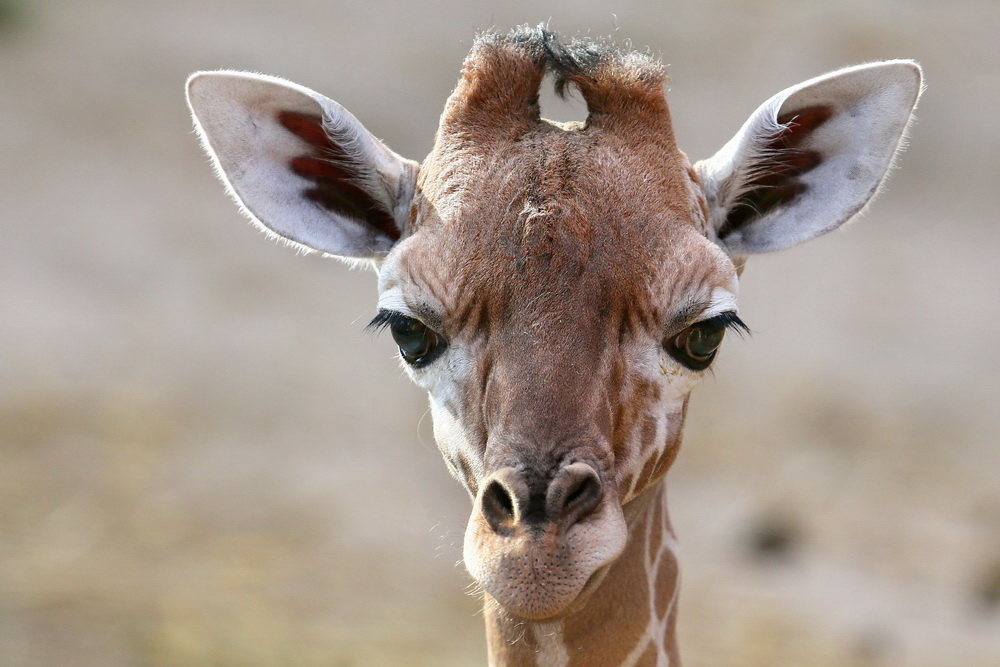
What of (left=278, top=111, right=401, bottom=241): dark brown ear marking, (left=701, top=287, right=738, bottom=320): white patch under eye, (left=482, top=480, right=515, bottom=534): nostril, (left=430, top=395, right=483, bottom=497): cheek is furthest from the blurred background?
(left=482, top=480, right=515, bottom=534): nostril

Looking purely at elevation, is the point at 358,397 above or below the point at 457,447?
below

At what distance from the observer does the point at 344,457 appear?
12.0m

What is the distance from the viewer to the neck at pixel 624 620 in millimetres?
4531

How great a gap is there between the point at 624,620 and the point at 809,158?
2.34 metres

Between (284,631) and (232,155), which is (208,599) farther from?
(232,155)

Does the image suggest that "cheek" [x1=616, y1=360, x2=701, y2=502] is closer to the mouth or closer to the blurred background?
the mouth

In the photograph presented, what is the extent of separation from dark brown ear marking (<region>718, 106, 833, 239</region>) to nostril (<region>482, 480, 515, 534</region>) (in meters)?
2.01

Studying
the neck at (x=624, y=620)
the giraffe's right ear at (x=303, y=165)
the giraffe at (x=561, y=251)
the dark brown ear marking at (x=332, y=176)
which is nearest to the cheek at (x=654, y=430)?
the giraffe at (x=561, y=251)

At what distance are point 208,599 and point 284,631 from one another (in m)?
0.89

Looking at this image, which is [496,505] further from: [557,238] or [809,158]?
[809,158]

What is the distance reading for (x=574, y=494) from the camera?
375cm

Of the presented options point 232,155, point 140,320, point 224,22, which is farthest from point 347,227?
point 224,22

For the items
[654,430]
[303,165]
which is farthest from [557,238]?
[303,165]

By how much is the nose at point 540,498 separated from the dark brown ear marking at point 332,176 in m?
1.77
